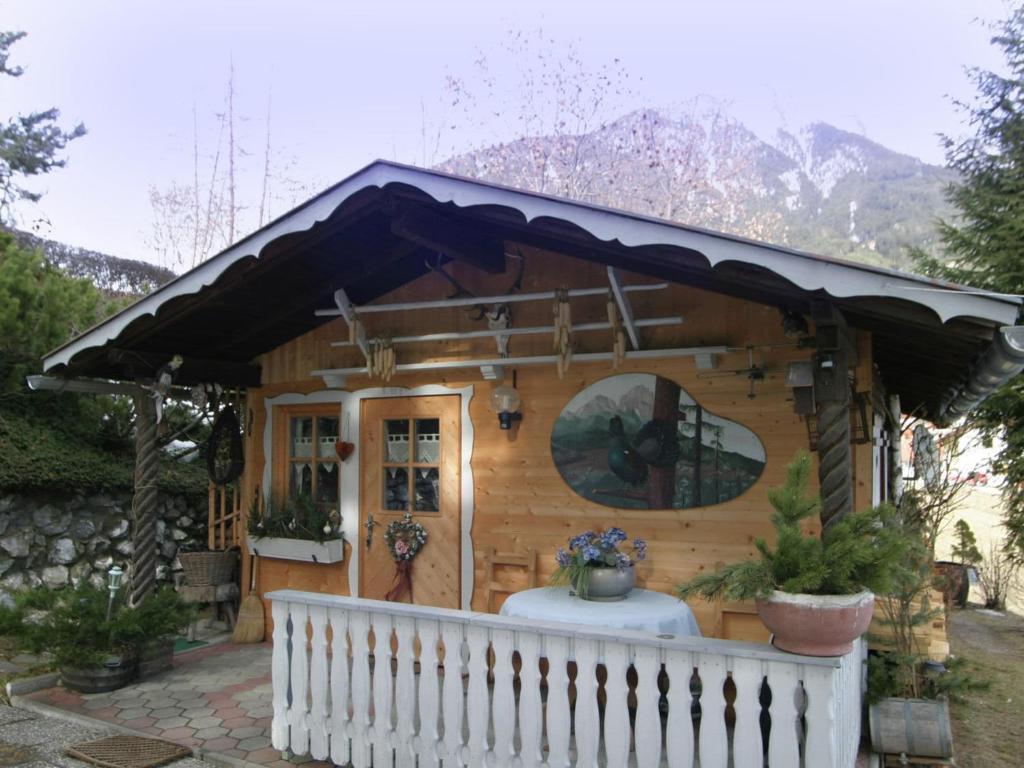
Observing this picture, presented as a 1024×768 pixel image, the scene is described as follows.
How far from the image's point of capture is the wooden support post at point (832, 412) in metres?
3.75

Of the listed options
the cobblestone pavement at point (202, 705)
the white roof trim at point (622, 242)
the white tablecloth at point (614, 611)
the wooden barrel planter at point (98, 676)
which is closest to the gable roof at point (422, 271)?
the white roof trim at point (622, 242)

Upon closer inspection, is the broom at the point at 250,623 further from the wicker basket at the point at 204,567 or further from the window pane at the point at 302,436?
the window pane at the point at 302,436

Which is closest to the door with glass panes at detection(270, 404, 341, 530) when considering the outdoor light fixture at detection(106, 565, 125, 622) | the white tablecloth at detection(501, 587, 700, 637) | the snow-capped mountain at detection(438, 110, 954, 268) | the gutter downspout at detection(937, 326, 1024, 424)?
the outdoor light fixture at detection(106, 565, 125, 622)

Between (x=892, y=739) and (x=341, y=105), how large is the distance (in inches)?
847

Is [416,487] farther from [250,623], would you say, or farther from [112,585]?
[112,585]

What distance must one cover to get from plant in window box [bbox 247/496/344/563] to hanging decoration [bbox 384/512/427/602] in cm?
54

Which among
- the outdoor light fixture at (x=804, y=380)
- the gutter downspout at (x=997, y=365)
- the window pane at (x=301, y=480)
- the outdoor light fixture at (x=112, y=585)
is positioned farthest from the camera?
the window pane at (x=301, y=480)

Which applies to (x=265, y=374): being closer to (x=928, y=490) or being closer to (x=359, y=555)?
(x=359, y=555)

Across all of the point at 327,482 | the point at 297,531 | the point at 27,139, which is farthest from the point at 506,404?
the point at 27,139

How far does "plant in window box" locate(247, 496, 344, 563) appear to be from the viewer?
21.0ft

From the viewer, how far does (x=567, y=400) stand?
5.64m

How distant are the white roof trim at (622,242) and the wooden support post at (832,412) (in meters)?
0.42

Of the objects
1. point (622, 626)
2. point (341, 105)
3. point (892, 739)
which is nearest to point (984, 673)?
point (892, 739)

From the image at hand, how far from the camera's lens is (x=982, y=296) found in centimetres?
306
